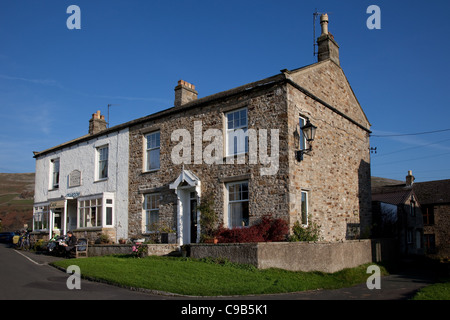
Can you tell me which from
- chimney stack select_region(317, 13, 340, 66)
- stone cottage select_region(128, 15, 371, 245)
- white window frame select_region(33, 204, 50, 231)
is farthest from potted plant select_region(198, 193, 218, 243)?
white window frame select_region(33, 204, 50, 231)

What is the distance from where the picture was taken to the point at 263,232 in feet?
45.8

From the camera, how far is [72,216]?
25.6 metres

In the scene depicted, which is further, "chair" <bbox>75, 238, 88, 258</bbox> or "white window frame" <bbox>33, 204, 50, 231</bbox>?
"white window frame" <bbox>33, 204, 50, 231</bbox>

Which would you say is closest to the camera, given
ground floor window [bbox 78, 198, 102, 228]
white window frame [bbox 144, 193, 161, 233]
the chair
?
the chair

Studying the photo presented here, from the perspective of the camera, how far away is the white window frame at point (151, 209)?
19000 millimetres

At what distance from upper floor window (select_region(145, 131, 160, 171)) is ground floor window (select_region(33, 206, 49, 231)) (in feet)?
34.4

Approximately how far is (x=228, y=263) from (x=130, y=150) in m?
10.6

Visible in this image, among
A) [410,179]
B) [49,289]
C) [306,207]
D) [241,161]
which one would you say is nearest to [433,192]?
[410,179]

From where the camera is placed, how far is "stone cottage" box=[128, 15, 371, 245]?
15.1 metres

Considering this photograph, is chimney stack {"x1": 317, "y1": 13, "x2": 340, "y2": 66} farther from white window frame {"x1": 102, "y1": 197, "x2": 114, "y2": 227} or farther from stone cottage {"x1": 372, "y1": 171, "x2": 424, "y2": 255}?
white window frame {"x1": 102, "y1": 197, "x2": 114, "y2": 227}

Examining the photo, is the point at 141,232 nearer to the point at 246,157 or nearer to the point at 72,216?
the point at 246,157

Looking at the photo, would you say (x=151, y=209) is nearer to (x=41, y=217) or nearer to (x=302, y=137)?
(x=302, y=137)

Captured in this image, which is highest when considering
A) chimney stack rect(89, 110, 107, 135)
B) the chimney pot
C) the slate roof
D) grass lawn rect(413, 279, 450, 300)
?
the chimney pot
